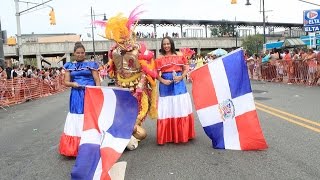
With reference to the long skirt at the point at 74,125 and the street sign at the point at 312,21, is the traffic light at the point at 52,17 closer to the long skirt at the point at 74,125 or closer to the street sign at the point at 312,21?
the street sign at the point at 312,21

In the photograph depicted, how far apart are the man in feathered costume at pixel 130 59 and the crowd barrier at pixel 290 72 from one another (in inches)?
521

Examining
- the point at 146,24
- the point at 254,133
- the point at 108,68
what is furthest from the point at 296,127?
the point at 146,24

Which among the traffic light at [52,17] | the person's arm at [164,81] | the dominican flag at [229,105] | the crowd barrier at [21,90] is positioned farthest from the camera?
the traffic light at [52,17]

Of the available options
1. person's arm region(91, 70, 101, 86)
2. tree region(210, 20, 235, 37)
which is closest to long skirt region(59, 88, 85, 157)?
person's arm region(91, 70, 101, 86)

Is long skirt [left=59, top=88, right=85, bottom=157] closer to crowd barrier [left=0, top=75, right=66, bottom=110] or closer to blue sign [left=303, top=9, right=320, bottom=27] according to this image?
crowd barrier [left=0, top=75, right=66, bottom=110]

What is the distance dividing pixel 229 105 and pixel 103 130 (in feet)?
6.98

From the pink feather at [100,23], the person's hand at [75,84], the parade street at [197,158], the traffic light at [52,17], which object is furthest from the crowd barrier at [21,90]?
the person's hand at [75,84]

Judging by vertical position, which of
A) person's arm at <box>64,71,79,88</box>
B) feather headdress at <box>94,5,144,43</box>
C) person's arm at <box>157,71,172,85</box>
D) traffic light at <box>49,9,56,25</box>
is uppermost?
traffic light at <box>49,9,56,25</box>

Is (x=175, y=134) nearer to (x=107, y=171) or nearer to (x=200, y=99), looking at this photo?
(x=200, y=99)

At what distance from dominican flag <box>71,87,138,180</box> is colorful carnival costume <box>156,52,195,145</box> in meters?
1.29

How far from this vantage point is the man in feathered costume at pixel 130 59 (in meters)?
6.82

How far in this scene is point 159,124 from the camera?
23.2 feet

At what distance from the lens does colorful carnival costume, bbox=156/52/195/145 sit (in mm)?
7070

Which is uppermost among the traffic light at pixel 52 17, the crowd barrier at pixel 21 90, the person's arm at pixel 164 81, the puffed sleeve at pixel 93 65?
the traffic light at pixel 52 17
